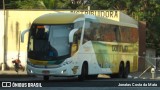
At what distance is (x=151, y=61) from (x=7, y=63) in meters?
13.9

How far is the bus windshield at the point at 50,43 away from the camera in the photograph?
2659cm

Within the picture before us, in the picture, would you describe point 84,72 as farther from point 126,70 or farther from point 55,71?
point 126,70

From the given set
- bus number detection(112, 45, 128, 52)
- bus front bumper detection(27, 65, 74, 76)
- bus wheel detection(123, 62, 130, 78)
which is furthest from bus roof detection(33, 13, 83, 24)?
bus wheel detection(123, 62, 130, 78)

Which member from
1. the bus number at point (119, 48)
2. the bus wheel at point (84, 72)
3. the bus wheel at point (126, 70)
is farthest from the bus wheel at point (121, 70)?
the bus wheel at point (84, 72)

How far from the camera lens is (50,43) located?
26734 mm

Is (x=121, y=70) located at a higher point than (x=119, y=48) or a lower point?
lower

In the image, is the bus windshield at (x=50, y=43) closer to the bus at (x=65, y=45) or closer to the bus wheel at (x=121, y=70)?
the bus at (x=65, y=45)

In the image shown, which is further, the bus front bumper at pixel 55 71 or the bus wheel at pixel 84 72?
the bus wheel at pixel 84 72

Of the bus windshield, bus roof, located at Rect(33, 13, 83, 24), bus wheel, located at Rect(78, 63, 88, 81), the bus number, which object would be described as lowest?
bus wheel, located at Rect(78, 63, 88, 81)

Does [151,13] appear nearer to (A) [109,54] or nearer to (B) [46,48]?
(A) [109,54]

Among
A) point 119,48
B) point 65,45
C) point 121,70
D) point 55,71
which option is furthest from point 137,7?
point 55,71

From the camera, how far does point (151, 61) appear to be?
163 feet

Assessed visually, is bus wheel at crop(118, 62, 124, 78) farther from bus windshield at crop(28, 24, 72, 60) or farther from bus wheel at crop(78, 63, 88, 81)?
bus windshield at crop(28, 24, 72, 60)

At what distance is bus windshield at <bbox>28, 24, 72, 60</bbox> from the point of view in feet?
87.2
